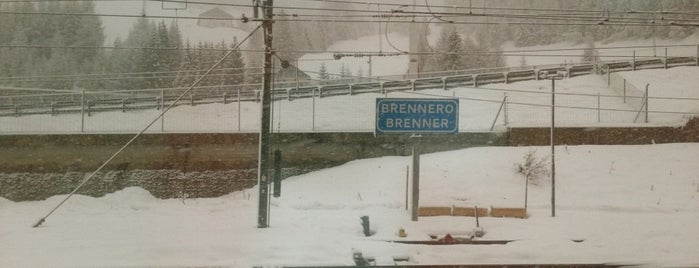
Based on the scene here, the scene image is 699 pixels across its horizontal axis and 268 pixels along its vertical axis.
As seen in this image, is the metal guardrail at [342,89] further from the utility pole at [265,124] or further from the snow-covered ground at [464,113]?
the utility pole at [265,124]

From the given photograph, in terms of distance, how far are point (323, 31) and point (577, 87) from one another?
10.5 meters

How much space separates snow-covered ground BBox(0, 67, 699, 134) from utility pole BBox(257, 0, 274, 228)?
17.0 ft

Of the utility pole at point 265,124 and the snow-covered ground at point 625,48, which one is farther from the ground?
the snow-covered ground at point 625,48

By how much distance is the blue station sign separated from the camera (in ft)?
38.7

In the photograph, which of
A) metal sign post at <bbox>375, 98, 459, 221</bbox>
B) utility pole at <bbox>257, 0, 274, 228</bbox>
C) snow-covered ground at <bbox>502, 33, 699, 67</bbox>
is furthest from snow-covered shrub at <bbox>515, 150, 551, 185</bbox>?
utility pole at <bbox>257, 0, 274, 228</bbox>

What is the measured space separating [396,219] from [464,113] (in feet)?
27.6

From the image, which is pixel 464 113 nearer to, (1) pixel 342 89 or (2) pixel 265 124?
(1) pixel 342 89

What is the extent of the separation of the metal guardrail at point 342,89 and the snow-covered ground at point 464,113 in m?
0.27

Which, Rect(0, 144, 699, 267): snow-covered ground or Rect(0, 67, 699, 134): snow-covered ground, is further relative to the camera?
Rect(0, 67, 699, 134): snow-covered ground

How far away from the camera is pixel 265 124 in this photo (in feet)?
37.0

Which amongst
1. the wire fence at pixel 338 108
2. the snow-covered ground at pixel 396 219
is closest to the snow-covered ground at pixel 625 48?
the wire fence at pixel 338 108

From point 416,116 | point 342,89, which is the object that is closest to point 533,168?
point 416,116

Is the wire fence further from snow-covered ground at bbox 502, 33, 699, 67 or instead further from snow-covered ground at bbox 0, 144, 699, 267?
snow-covered ground at bbox 0, 144, 699, 267

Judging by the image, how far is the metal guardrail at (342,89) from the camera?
779 inches
